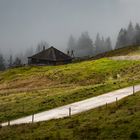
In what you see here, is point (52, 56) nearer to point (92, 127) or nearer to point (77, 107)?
point (77, 107)

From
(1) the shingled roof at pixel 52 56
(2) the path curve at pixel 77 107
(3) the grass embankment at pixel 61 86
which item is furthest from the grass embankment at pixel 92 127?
(1) the shingled roof at pixel 52 56

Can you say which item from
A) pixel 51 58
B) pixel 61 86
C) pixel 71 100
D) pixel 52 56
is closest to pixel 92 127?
pixel 71 100

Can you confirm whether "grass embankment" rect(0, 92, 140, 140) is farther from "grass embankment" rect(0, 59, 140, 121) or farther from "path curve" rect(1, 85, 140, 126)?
"grass embankment" rect(0, 59, 140, 121)

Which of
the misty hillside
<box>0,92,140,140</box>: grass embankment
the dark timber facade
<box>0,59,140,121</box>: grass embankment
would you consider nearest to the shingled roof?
the dark timber facade

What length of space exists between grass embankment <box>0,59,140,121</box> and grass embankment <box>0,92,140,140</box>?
522 inches

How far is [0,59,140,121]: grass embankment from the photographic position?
2403 inches

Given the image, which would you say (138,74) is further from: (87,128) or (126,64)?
(87,128)

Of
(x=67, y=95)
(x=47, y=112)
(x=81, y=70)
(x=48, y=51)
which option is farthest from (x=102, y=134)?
(x=48, y=51)

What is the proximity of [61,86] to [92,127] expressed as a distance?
51.0 metres

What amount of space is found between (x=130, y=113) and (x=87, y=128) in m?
5.63

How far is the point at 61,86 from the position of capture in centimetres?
8819

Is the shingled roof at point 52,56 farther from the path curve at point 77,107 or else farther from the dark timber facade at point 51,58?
the path curve at point 77,107

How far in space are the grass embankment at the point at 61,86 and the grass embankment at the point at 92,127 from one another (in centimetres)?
1327

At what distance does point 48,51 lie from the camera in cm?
17238
